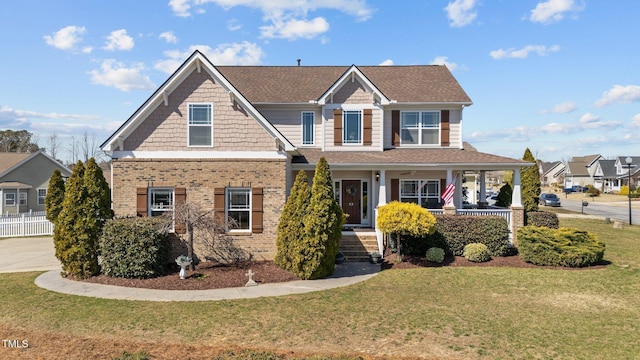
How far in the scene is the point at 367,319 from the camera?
345 inches

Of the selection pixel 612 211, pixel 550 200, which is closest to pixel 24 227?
pixel 550 200

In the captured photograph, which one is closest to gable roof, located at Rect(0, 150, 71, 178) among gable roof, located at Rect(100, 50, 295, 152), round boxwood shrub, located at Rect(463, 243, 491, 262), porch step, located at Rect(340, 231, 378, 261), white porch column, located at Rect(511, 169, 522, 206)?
gable roof, located at Rect(100, 50, 295, 152)

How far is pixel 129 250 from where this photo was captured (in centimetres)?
1215

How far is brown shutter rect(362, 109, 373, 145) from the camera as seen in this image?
18.3m

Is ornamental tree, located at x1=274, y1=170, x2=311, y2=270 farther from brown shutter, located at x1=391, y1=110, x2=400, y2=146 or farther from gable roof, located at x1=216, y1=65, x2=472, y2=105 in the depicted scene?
brown shutter, located at x1=391, y1=110, x2=400, y2=146

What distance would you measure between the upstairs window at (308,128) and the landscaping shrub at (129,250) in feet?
29.3

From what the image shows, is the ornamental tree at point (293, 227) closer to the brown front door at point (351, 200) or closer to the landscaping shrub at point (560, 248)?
the brown front door at point (351, 200)

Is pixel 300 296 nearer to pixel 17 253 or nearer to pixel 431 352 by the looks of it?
pixel 431 352

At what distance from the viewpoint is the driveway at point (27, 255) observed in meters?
14.1

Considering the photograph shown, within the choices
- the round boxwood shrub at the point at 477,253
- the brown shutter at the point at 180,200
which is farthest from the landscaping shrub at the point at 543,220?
the brown shutter at the point at 180,200

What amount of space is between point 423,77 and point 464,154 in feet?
18.9

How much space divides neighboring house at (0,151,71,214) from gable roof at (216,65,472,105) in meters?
24.2

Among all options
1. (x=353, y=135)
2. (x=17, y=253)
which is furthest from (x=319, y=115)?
(x=17, y=253)

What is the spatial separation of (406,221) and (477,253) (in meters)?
3.30
